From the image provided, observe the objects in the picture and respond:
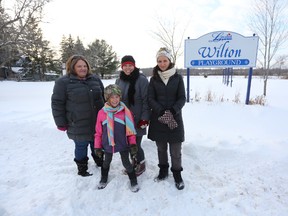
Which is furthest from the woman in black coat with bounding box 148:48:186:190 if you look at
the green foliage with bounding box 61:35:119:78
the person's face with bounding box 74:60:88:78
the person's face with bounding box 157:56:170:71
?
the green foliage with bounding box 61:35:119:78

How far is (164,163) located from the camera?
296 cm

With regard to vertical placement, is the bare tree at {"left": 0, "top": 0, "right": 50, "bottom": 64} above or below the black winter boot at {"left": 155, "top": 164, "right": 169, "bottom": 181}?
above

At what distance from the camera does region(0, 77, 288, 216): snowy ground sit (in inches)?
95.7

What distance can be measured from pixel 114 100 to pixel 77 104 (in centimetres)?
60

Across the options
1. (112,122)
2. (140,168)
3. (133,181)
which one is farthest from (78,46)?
(133,181)

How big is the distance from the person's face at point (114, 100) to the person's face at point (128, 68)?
41 centimetres

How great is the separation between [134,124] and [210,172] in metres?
1.45

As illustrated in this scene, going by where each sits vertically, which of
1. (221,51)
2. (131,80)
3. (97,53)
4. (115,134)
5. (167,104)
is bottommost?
(115,134)

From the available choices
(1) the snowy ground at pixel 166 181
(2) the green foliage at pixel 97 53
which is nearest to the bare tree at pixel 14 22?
(1) the snowy ground at pixel 166 181

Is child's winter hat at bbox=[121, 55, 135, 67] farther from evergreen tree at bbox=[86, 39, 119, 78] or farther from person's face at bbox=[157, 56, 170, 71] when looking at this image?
evergreen tree at bbox=[86, 39, 119, 78]

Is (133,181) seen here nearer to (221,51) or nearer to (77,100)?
(77,100)

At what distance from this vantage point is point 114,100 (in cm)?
255

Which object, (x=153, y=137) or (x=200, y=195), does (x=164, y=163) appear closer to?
(x=153, y=137)

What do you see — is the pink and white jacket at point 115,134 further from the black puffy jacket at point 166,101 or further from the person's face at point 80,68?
the person's face at point 80,68
